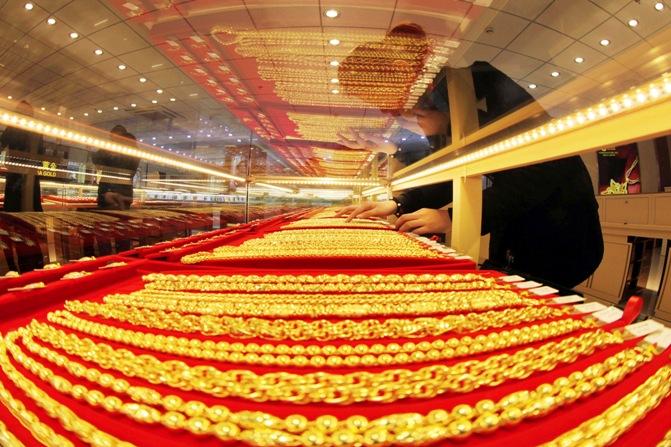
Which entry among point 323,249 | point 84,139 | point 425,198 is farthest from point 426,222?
point 84,139

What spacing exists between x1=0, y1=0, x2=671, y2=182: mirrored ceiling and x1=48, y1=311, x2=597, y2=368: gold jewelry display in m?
0.39

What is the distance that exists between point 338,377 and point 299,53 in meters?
1.07

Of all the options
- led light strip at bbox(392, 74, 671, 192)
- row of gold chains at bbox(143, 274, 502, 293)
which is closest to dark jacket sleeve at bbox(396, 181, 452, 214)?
led light strip at bbox(392, 74, 671, 192)

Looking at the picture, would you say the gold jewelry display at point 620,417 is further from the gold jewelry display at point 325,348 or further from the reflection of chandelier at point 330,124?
the reflection of chandelier at point 330,124

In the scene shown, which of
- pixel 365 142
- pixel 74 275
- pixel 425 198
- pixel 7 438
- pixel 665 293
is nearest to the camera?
pixel 7 438

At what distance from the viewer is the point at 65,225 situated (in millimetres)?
1166

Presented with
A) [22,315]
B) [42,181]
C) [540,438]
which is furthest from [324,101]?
[540,438]

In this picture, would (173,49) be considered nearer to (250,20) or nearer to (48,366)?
(250,20)

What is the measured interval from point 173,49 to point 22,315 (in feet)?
3.03

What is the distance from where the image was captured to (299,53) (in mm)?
1047

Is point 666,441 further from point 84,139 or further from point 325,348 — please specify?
point 84,139

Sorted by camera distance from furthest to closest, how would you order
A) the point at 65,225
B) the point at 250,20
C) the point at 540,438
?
the point at 65,225 < the point at 250,20 < the point at 540,438

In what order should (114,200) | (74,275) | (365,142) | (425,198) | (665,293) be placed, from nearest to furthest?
(74,275) → (665,293) → (114,200) → (425,198) → (365,142)

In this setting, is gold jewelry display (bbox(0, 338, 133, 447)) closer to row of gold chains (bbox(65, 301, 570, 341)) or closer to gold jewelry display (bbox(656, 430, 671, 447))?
row of gold chains (bbox(65, 301, 570, 341))
